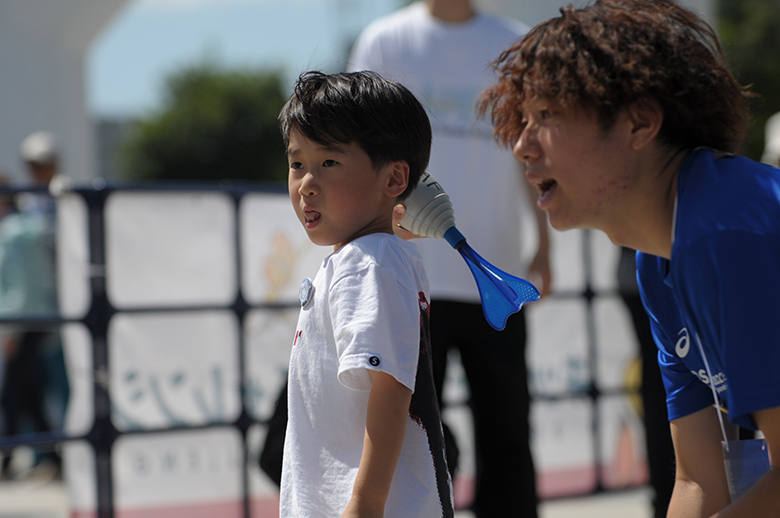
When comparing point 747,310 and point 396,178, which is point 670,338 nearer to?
point 747,310

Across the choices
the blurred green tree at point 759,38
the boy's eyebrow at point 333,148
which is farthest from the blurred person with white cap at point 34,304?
the blurred green tree at point 759,38

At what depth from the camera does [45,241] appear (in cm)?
371

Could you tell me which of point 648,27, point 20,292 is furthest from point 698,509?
point 20,292

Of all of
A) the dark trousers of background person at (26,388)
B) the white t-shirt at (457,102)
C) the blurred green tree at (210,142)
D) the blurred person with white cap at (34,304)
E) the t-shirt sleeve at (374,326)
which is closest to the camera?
the t-shirt sleeve at (374,326)

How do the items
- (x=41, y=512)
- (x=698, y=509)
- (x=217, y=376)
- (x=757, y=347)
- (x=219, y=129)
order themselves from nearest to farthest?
(x=757, y=347) < (x=698, y=509) < (x=217, y=376) < (x=41, y=512) < (x=219, y=129)

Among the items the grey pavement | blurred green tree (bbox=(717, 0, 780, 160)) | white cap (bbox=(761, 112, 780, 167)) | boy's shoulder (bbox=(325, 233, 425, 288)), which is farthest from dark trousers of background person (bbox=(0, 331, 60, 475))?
blurred green tree (bbox=(717, 0, 780, 160))

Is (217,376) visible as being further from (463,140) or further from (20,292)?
(463,140)

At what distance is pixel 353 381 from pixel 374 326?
10 centimetres

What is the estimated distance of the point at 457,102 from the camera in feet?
8.34

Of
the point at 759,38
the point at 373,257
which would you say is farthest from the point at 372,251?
the point at 759,38

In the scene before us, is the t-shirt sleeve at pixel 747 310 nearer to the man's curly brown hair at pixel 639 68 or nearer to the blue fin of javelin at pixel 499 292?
the man's curly brown hair at pixel 639 68

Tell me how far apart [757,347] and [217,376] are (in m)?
2.84

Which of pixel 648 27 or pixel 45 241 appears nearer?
pixel 648 27

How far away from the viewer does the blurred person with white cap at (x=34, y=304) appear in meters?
3.60
